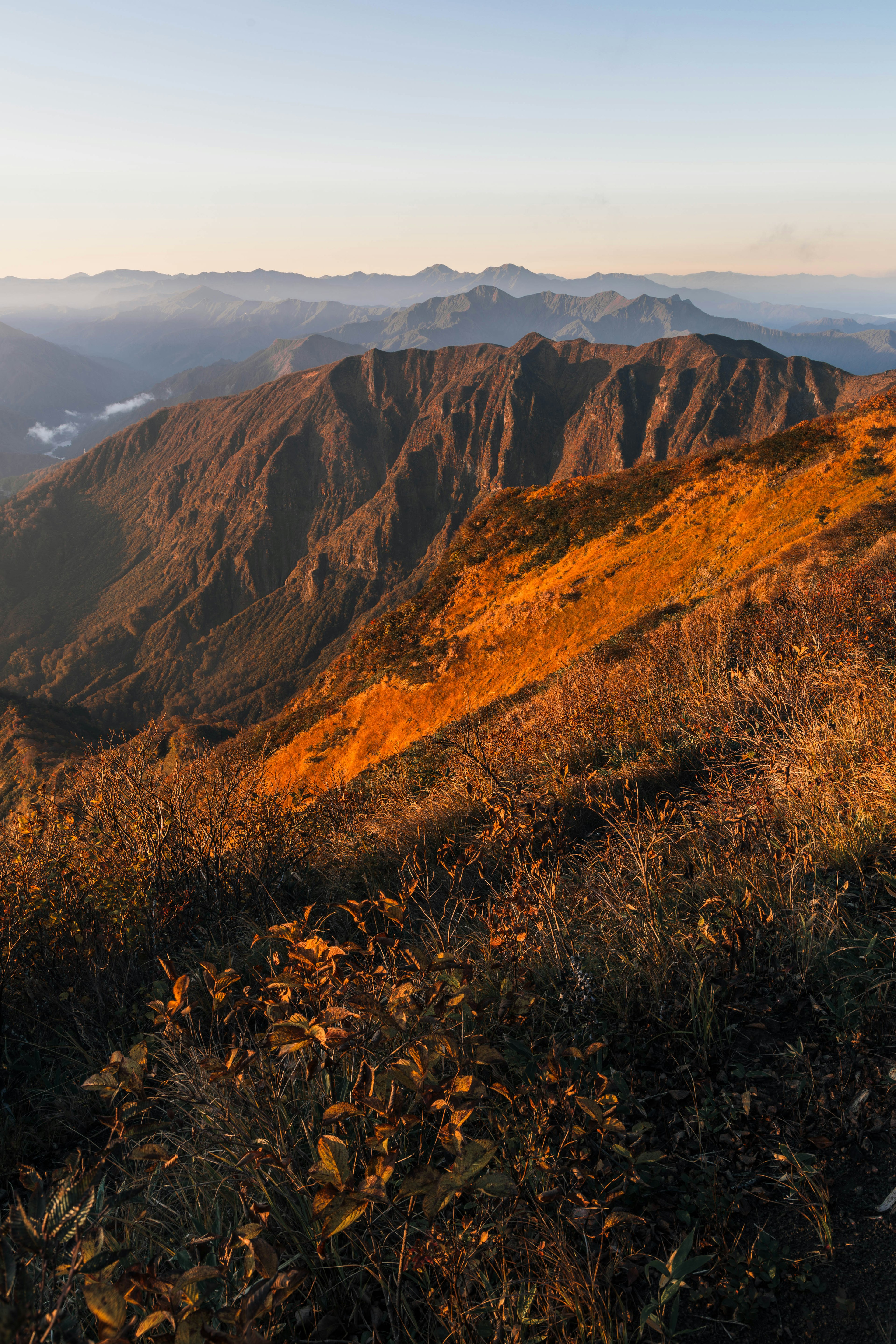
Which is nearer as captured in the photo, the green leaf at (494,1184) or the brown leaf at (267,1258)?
the brown leaf at (267,1258)

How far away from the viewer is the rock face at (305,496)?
423 ft

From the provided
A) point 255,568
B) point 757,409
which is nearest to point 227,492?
point 255,568

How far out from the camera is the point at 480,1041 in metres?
2.39

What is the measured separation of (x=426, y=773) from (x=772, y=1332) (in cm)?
664

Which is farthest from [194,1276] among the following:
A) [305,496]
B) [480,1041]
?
[305,496]

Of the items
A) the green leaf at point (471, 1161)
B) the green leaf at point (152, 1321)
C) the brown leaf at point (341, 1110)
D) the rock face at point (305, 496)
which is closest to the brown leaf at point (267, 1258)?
the green leaf at point (152, 1321)

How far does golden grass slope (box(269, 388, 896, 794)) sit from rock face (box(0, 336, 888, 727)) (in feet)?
277

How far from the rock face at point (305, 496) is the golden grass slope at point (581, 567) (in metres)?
84.5

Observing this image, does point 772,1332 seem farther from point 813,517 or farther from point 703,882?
point 813,517

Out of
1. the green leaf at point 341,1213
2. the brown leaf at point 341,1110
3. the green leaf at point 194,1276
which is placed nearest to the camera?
the green leaf at point 194,1276

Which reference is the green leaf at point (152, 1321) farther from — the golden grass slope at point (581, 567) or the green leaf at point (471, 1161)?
the golden grass slope at point (581, 567)

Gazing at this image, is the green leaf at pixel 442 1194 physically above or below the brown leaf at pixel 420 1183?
above

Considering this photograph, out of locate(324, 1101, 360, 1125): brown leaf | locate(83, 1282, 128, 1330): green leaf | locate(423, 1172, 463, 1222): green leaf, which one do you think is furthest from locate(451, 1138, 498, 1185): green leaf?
locate(83, 1282, 128, 1330): green leaf

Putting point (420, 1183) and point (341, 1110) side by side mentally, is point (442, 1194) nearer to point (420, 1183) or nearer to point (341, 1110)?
point (420, 1183)
